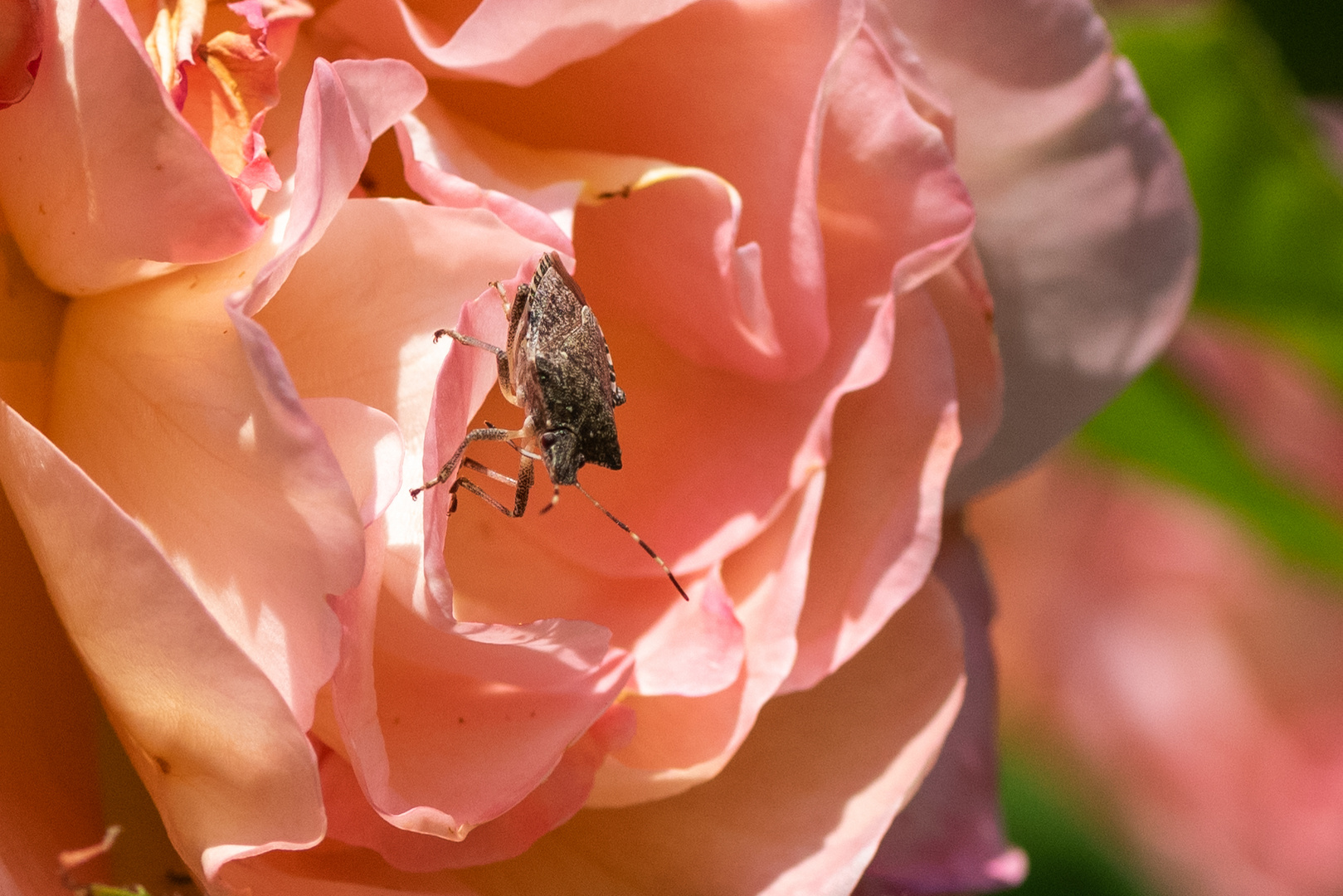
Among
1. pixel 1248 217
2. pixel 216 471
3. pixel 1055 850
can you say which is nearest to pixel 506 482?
pixel 216 471

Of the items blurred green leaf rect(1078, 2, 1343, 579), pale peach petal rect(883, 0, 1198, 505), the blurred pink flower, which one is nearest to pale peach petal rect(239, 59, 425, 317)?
pale peach petal rect(883, 0, 1198, 505)

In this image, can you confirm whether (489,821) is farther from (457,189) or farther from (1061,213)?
(1061,213)

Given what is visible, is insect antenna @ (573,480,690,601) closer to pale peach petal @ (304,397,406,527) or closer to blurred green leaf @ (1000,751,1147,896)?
pale peach petal @ (304,397,406,527)

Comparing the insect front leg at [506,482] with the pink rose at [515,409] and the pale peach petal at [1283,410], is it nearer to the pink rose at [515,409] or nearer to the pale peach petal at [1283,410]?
the pink rose at [515,409]

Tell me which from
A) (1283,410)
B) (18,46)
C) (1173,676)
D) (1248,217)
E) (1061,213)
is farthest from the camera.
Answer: (1173,676)

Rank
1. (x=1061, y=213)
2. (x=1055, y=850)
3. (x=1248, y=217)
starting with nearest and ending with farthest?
(x=1061, y=213), (x=1248, y=217), (x=1055, y=850)

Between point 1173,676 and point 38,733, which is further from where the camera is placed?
point 1173,676
